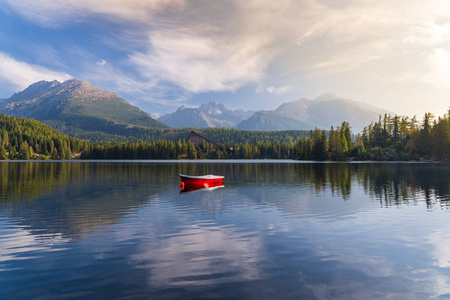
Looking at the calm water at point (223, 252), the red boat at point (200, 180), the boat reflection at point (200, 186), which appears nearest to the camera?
the calm water at point (223, 252)

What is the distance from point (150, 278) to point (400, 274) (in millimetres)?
13492

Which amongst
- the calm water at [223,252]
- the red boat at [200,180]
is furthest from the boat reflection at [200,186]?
the calm water at [223,252]

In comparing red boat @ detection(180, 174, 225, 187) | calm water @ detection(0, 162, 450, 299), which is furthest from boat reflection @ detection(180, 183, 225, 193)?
calm water @ detection(0, 162, 450, 299)

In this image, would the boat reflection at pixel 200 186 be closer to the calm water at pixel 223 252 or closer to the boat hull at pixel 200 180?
the boat hull at pixel 200 180

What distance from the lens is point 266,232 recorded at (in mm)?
23438

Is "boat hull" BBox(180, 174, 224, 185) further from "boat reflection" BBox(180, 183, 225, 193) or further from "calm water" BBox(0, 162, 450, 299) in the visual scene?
"calm water" BBox(0, 162, 450, 299)

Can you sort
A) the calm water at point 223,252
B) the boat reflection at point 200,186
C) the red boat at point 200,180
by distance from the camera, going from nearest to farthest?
the calm water at point 223,252 < the boat reflection at point 200,186 < the red boat at point 200,180

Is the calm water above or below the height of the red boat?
below

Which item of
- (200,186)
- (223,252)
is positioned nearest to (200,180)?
(200,186)

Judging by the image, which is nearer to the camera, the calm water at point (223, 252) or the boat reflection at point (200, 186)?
the calm water at point (223, 252)

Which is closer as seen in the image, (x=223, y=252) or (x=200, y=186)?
(x=223, y=252)

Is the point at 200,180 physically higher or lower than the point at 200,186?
higher

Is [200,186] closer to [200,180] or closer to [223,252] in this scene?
[200,180]

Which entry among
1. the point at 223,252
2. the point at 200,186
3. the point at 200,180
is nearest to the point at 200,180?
the point at 200,180
